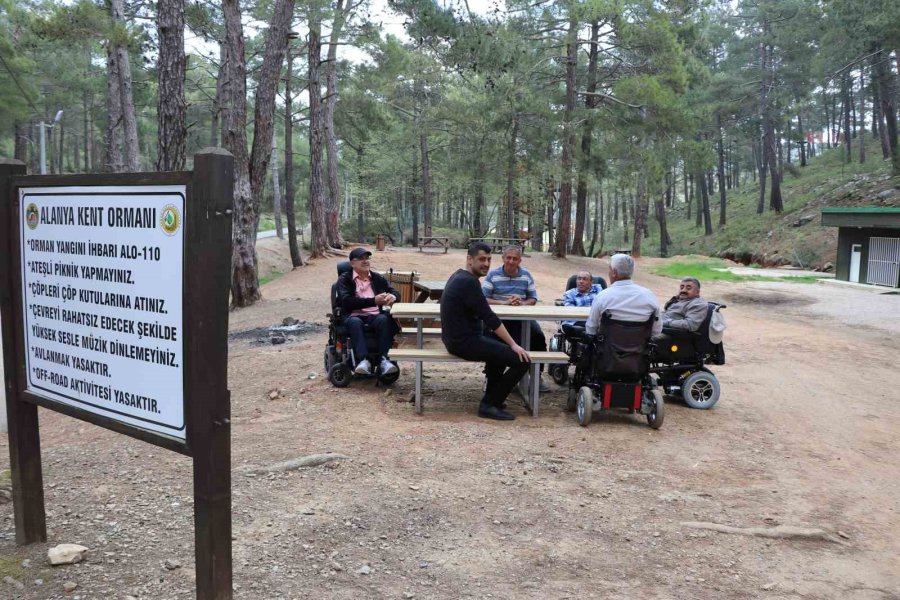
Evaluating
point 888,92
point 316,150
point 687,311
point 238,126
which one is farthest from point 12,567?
point 888,92

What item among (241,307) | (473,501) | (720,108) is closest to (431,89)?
(720,108)

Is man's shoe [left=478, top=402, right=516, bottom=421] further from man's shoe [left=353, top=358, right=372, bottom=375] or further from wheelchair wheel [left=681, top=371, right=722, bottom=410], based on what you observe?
wheelchair wheel [left=681, top=371, right=722, bottom=410]

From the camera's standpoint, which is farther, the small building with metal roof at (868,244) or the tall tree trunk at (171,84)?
the small building with metal roof at (868,244)

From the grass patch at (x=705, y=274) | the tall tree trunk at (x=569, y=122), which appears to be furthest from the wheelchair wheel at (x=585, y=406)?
the tall tree trunk at (x=569, y=122)

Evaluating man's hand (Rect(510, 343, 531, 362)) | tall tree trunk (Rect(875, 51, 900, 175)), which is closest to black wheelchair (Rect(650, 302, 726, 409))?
man's hand (Rect(510, 343, 531, 362))

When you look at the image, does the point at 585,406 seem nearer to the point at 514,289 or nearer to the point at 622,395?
the point at 622,395

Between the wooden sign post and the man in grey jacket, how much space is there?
16.4ft

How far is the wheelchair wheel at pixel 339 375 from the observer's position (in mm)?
6840

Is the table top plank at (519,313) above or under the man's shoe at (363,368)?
above

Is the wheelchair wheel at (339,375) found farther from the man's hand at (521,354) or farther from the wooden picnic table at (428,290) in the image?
the wooden picnic table at (428,290)

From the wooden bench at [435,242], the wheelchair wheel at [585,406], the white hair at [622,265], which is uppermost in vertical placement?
the white hair at [622,265]

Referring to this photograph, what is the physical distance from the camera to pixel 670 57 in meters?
21.4

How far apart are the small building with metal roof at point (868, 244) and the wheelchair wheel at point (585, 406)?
66.3ft

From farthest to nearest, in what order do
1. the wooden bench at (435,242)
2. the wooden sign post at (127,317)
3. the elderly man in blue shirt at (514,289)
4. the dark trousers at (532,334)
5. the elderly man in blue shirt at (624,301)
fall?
the wooden bench at (435,242)
the elderly man in blue shirt at (514,289)
the dark trousers at (532,334)
the elderly man in blue shirt at (624,301)
the wooden sign post at (127,317)
